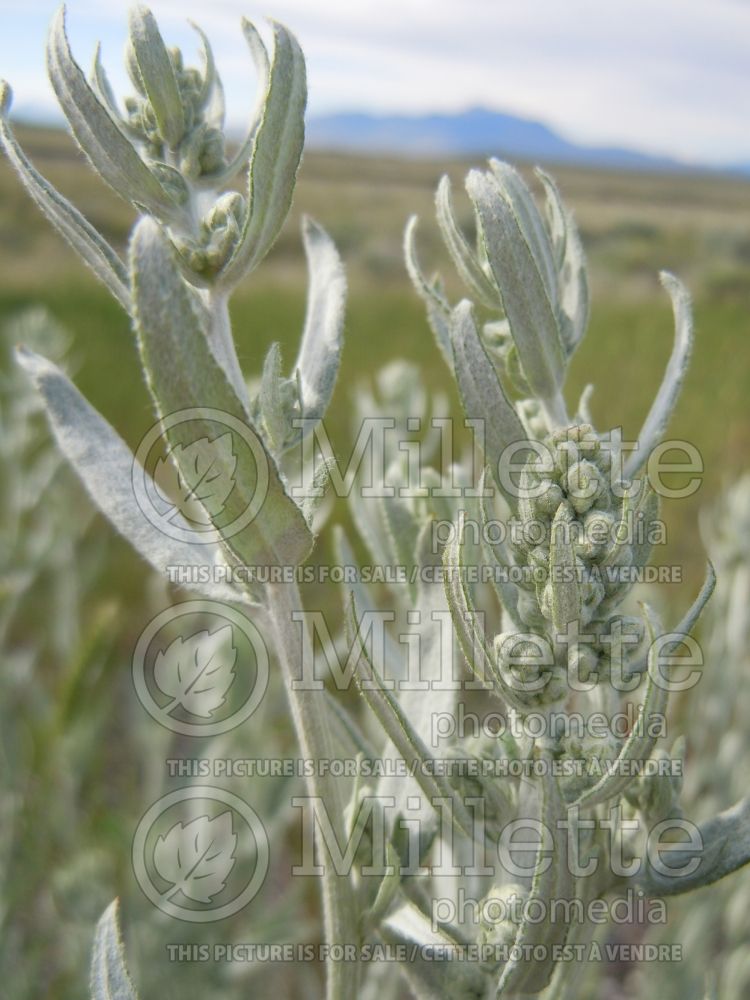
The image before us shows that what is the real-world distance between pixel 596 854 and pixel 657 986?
1.57 metres

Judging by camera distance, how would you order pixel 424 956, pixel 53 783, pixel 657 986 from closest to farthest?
pixel 424 956 → pixel 657 986 → pixel 53 783

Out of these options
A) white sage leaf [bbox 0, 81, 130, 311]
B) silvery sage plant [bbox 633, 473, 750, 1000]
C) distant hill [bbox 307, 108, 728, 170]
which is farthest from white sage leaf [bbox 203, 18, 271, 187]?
distant hill [bbox 307, 108, 728, 170]

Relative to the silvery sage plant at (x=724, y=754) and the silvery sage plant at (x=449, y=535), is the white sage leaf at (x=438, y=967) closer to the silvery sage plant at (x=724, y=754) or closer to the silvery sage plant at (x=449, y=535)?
the silvery sage plant at (x=449, y=535)

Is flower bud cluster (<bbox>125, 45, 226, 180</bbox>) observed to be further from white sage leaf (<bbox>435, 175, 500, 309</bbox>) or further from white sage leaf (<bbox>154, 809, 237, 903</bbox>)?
white sage leaf (<bbox>154, 809, 237, 903</bbox>)

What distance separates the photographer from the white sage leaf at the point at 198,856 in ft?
7.26

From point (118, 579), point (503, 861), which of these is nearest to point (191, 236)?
point (503, 861)

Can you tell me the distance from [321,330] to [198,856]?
172 centimetres

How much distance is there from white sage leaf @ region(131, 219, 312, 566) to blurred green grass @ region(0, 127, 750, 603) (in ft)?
0.14

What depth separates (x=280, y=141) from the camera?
0.74 metres

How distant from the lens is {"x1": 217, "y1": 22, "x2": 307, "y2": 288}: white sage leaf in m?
0.73

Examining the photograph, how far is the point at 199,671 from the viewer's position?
2.25 meters

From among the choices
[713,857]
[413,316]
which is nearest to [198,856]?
[713,857]

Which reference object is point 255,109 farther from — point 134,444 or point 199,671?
point 134,444

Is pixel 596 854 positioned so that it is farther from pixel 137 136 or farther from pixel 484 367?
pixel 137 136
